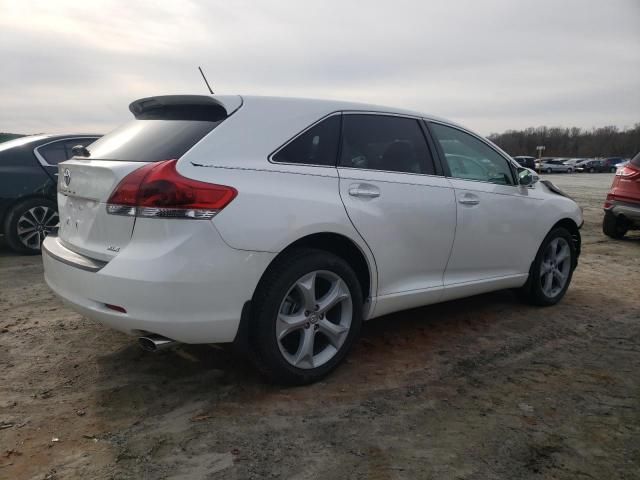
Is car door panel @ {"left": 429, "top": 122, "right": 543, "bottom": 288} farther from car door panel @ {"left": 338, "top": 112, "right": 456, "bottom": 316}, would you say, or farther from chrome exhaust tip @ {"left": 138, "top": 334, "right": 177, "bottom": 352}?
chrome exhaust tip @ {"left": 138, "top": 334, "right": 177, "bottom": 352}

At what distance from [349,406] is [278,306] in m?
0.65

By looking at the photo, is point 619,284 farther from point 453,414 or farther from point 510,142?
point 510,142

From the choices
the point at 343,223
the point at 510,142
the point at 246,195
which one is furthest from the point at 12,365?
the point at 510,142

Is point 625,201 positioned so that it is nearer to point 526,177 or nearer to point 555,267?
point 555,267

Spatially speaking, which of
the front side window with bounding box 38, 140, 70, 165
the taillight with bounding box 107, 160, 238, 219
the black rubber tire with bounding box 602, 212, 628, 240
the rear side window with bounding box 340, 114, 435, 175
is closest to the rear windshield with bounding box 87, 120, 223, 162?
the taillight with bounding box 107, 160, 238, 219

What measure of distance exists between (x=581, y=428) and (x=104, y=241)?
2.55 metres

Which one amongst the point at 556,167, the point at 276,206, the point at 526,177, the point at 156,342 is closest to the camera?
the point at 156,342

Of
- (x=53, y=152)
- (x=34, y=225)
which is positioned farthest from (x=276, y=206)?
(x=53, y=152)

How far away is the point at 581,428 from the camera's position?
266cm

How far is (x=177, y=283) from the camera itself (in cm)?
255

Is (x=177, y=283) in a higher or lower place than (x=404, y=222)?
lower

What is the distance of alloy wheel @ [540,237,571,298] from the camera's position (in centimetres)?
480

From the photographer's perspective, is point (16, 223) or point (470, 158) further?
point (16, 223)

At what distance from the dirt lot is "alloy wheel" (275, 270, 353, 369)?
0.20 metres
